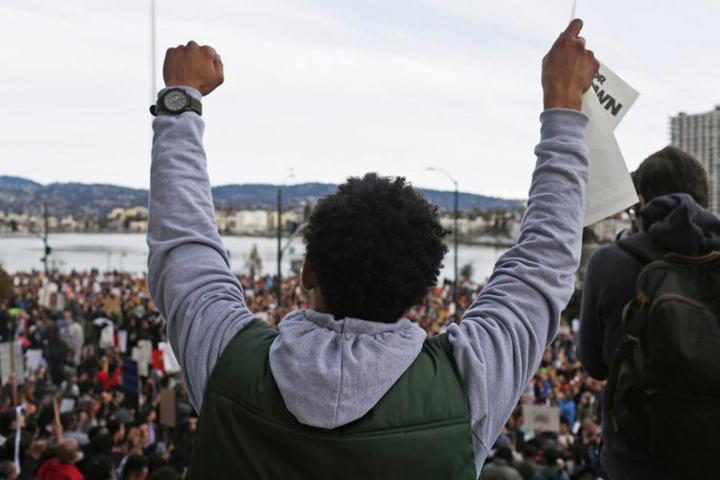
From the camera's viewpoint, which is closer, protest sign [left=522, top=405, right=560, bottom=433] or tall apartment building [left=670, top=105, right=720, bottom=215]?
protest sign [left=522, top=405, right=560, bottom=433]

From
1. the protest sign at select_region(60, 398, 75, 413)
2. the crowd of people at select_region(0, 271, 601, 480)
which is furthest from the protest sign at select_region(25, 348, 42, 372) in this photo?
the protest sign at select_region(60, 398, 75, 413)

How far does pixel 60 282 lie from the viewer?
118ft

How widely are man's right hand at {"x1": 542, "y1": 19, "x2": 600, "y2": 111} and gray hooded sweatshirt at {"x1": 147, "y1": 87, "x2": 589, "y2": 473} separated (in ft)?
0.13

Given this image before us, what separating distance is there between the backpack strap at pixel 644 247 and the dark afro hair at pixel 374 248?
3.19ft

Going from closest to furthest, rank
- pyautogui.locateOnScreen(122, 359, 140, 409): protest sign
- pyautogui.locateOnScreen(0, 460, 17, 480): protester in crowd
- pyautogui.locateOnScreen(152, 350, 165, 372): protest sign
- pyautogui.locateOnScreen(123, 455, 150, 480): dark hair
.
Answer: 1. pyautogui.locateOnScreen(123, 455, 150, 480): dark hair
2. pyautogui.locateOnScreen(0, 460, 17, 480): protester in crowd
3. pyautogui.locateOnScreen(122, 359, 140, 409): protest sign
4. pyautogui.locateOnScreen(152, 350, 165, 372): protest sign

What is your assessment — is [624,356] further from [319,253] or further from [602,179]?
[319,253]

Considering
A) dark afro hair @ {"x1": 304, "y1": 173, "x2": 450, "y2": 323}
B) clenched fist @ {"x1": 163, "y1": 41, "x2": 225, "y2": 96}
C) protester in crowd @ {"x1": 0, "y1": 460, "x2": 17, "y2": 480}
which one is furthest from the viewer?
protester in crowd @ {"x1": 0, "y1": 460, "x2": 17, "y2": 480}

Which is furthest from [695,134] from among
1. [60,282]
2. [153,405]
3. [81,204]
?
[153,405]

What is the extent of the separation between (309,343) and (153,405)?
1148 centimetres

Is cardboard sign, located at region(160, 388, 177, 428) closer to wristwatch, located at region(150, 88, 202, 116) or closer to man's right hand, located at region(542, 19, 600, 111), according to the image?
wristwatch, located at region(150, 88, 202, 116)

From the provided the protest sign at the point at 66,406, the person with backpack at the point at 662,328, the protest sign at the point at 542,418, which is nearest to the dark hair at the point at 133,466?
the protest sign at the point at 66,406

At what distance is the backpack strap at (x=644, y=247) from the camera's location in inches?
89.4

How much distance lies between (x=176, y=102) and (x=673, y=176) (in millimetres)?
1510

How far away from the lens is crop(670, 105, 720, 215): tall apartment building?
14262 centimetres
